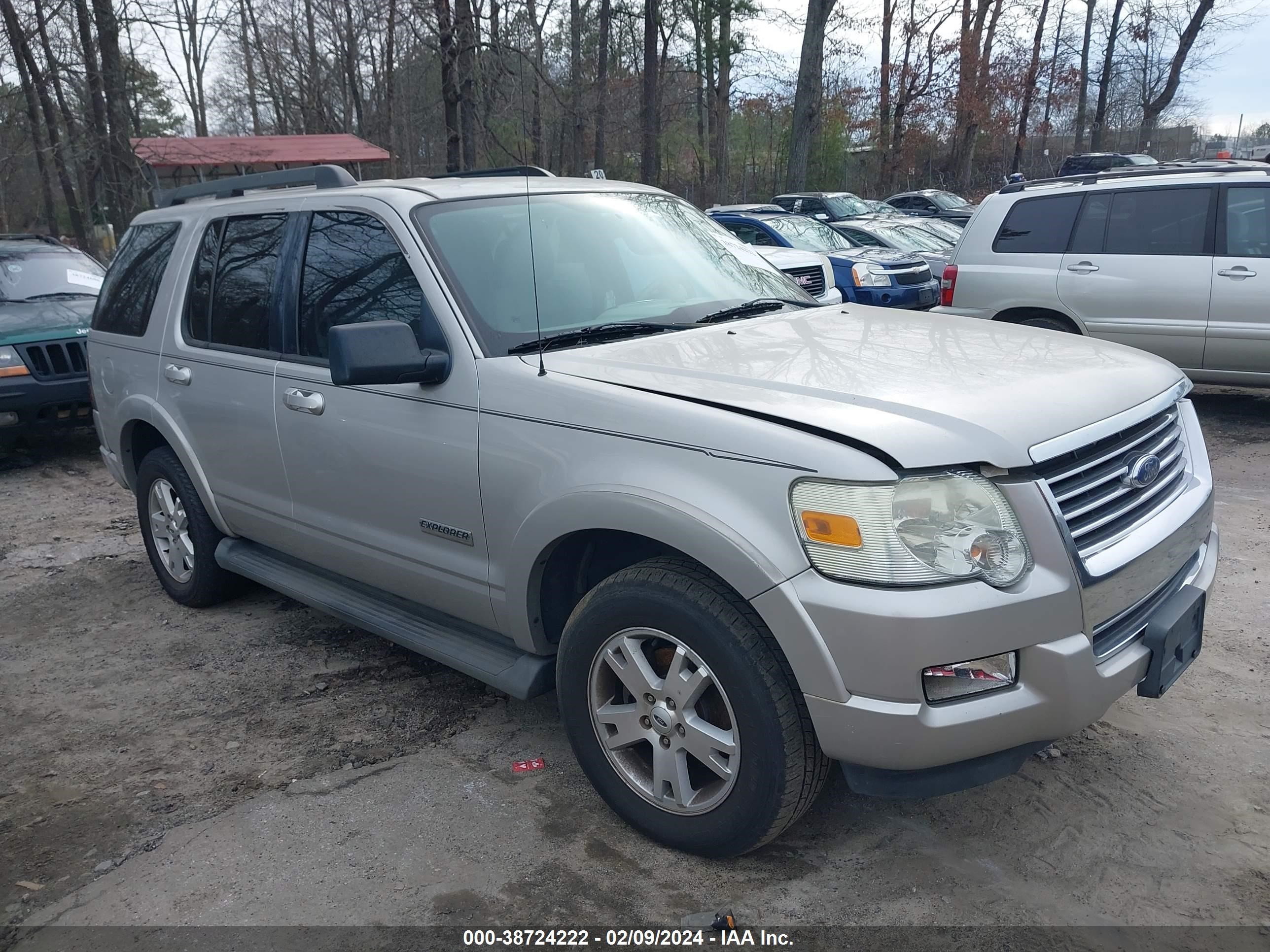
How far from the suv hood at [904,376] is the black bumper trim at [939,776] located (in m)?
0.74

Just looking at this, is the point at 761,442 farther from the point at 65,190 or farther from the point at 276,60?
the point at 276,60

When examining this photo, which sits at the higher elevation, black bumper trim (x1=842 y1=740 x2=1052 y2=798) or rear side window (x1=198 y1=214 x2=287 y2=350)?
rear side window (x1=198 y1=214 x2=287 y2=350)

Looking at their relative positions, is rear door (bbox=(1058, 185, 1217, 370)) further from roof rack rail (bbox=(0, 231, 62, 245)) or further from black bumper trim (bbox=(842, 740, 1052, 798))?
roof rack rail (bbox=(0, 231, 62, 245))

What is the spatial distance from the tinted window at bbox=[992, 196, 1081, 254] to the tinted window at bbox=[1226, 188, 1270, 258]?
1105 mm

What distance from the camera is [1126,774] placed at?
10.6 ft

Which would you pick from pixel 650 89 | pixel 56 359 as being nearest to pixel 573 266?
pixel 56 359

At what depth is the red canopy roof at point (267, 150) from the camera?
2203 cm

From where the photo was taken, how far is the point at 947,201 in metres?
25.0

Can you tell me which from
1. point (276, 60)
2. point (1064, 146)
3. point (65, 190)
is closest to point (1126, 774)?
point (65, 190)

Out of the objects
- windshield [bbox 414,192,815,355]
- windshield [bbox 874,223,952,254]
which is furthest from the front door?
windshield [bbox 874,223,952,254]

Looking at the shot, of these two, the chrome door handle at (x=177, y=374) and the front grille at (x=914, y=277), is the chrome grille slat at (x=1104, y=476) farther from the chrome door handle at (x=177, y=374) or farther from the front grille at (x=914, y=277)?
the front grille at (x=914, y=277)

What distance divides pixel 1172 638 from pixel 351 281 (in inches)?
115

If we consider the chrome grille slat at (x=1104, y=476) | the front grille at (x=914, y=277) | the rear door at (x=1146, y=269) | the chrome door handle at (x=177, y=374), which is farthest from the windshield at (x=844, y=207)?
the chrome grille slat at (x=1104, y=476)

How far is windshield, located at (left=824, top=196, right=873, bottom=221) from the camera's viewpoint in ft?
59.4
